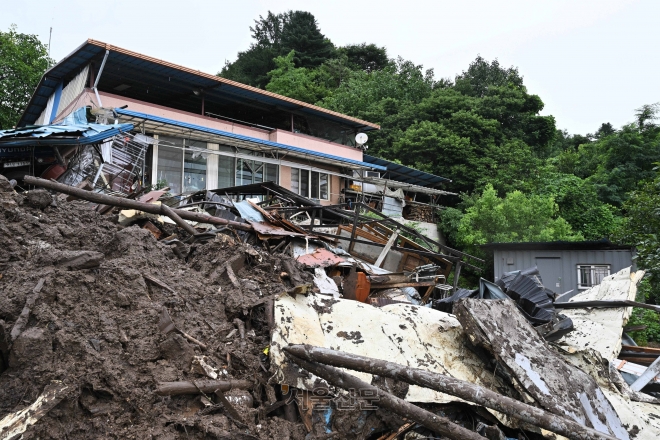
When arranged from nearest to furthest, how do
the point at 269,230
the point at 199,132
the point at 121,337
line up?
the point at 121,337 → the point at 269,230 → the point at 199,132

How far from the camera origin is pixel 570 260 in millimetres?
13961

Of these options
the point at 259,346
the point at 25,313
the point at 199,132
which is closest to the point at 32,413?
the point at 25,313

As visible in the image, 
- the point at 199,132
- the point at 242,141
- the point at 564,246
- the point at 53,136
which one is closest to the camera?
the point at 53,136

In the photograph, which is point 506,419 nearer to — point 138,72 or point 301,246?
point 301,246

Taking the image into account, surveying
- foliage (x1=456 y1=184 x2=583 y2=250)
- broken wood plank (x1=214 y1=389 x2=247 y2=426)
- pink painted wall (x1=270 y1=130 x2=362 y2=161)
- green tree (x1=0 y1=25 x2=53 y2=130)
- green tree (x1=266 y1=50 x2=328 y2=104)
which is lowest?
broken wood plank (x1=214 y1=389 x2=247 y2=426)

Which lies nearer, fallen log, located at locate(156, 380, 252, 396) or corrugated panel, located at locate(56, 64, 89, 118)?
fallen log, located at locate(156, 380, 252, 396)

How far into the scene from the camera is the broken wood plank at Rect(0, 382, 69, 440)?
276 centimetres

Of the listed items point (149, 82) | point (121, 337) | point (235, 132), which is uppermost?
point (149, 82)

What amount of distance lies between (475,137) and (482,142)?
464 millimetres

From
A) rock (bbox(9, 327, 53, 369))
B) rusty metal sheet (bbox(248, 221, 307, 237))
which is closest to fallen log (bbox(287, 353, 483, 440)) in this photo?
rock (bbox(9, 327, 53, 369))

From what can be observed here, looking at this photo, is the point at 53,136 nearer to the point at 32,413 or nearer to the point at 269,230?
the point at 269,230

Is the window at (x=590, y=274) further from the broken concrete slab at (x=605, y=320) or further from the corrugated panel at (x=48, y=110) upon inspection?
the corrugated panel at (x=48, y=110)

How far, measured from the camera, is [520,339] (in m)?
4.30

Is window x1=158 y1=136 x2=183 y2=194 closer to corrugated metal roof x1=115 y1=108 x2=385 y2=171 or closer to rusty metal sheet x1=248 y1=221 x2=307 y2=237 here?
corrugated metal roof x1=115 y1=108 x2=385 y2=171
